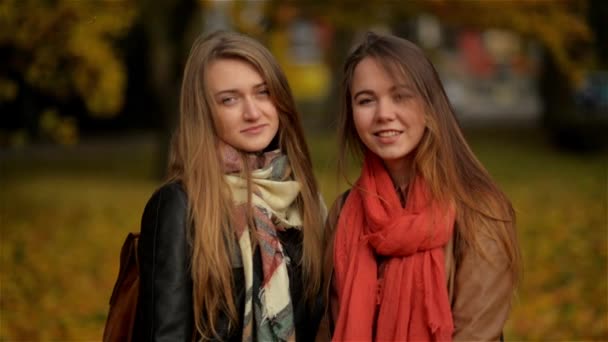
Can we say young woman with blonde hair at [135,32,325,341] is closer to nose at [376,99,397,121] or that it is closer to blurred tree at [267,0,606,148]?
nose at [376,99,397,121]

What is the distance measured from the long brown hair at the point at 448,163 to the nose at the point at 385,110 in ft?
0.30

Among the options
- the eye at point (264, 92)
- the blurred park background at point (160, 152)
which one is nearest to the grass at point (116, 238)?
the blurred park background at point (160, 152)

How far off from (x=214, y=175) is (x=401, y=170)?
0.59 metres

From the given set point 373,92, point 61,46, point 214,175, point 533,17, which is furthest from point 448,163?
point 533,17

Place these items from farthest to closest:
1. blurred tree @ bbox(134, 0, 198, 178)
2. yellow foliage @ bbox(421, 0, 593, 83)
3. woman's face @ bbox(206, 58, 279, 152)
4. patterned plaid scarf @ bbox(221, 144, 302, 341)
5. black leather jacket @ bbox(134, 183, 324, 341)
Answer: blurred tree @ bbox(134, 0, 198, 178) → yellow foliage @ bbox(421, 0, 593, 83) → woman's face @ bbox(206, 58, 279, 152) → patterned plaid scarf @ bbox(221, 144, 302, 341) → black leather jacket @ bbox(134, 183, 324, 341)

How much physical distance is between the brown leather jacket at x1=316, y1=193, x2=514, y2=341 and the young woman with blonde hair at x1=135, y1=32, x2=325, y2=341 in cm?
51

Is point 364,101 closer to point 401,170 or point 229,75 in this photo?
point 401,170

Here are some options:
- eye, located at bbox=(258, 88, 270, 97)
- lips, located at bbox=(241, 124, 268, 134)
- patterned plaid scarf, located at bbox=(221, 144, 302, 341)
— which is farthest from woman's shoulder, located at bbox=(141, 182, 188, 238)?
eye, located at bbox=(258, 88, 270, 97)

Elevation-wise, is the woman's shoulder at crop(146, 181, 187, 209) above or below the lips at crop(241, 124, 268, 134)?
below

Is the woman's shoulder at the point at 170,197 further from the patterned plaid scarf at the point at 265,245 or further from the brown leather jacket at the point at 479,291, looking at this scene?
the brown leather jacket at the point at 479,291

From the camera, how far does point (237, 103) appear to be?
2.84 m

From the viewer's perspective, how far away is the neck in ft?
9.01

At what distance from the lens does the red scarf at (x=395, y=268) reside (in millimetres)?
2500

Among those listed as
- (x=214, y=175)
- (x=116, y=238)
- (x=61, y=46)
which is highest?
(x=61, y=46)
